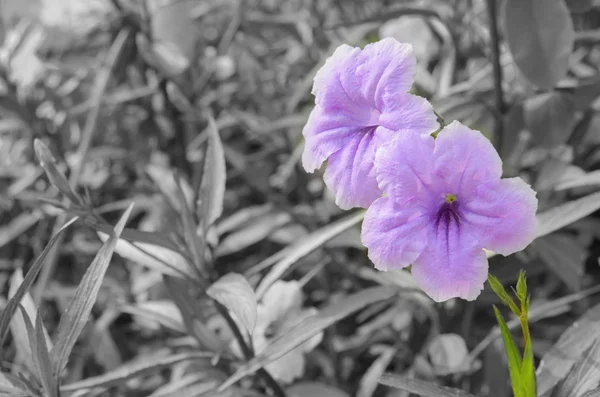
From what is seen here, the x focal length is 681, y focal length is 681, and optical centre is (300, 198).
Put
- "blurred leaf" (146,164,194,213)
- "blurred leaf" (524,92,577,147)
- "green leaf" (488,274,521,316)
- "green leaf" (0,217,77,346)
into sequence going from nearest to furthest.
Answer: "green leaf" (488,274,521,316) < "green leaf" (0,217,77,346) < "blurred leaf" (524,92,577,147) < "blurred leaf" (146,164,194,213)

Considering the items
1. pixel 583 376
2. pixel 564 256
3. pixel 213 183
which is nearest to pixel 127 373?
pixel 213 183

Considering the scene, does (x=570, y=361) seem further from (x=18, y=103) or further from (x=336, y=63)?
(x=18, y=103)

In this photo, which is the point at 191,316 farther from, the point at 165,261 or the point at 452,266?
the point at 452,266

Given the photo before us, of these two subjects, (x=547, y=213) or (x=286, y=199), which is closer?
(x=547, y=213)

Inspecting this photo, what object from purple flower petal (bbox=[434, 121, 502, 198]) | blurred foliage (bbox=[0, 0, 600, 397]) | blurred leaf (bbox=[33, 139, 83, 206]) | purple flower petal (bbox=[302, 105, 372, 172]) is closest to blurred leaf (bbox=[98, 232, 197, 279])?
blurred foliage (bbox=[0, 0, 600, 397])

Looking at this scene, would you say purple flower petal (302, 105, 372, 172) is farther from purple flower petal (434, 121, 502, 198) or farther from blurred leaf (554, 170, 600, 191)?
blurred leaf (554, 170, 600, 191)

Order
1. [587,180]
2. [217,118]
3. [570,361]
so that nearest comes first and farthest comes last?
[570,361], [587,180], [217,118]

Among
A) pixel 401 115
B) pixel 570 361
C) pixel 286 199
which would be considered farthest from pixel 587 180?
pixel 286 199
